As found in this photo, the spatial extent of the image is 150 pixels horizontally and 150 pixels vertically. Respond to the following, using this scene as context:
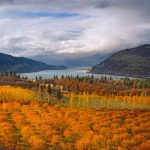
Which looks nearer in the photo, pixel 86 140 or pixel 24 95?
pixel 86 140

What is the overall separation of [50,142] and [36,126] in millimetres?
17325

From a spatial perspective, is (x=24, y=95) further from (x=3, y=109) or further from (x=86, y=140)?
(x=86, y=140)

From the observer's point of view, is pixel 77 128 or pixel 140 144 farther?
pixel 77 128

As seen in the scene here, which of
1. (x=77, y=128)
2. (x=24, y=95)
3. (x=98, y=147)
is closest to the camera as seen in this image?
(x=98, y=147)

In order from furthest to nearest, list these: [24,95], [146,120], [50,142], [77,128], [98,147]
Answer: [24,95] → [146,120] → [77,128] → [50,142] → [98,147]

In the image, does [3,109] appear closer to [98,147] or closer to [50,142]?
[50,142]

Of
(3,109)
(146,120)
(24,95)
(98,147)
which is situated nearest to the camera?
(98,147)

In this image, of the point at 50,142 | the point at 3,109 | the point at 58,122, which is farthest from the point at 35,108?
the point at 50,142

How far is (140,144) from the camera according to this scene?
6606cm

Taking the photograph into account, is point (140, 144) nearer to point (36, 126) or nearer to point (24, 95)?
point (36, 126)

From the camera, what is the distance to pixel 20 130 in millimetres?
82312

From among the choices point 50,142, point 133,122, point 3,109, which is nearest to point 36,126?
point 50,142

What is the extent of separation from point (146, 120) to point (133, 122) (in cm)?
811

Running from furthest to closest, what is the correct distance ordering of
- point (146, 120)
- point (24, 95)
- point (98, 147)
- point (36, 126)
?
point (24, 95) < point (146, 120) < point (36, 126) < point (98, 147)
